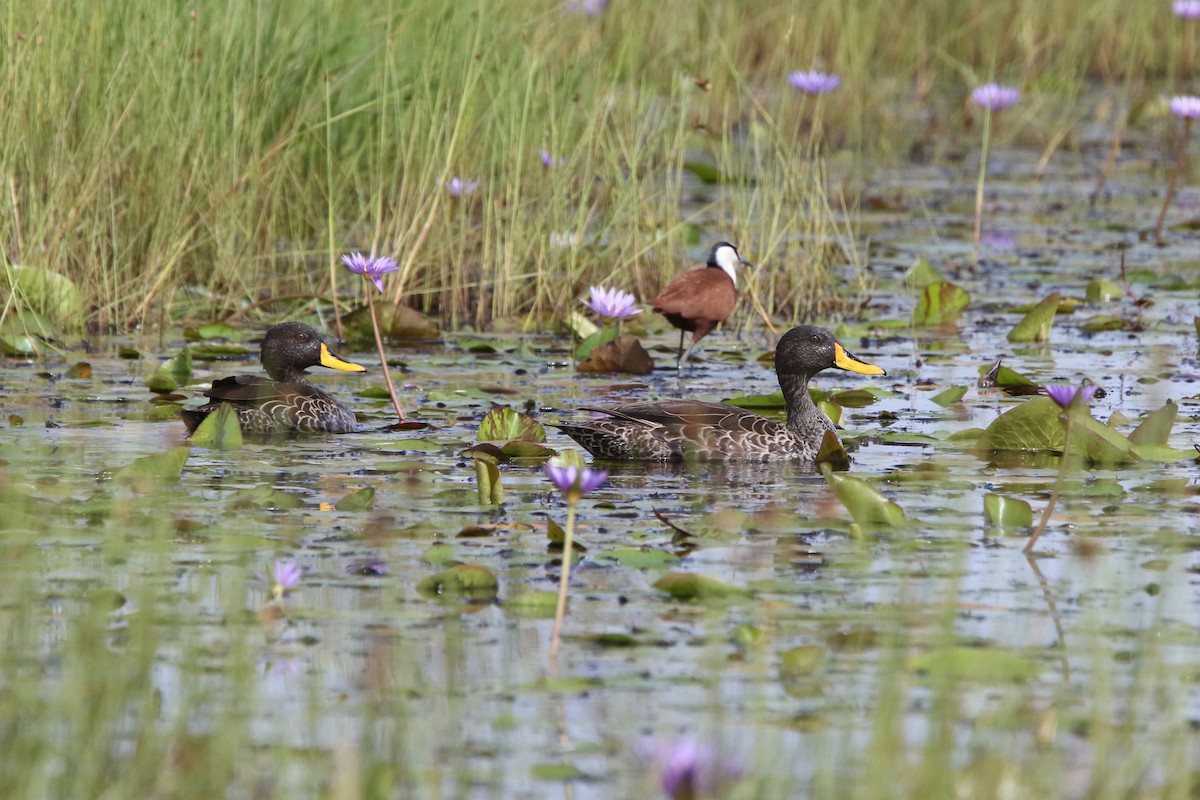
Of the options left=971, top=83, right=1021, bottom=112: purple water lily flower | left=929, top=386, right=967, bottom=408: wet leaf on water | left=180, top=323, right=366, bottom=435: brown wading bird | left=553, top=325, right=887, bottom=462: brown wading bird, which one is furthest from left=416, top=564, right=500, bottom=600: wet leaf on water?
left=971, top=83, right=1021, bottom=112: purple water lily flower

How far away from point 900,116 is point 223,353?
365 inches

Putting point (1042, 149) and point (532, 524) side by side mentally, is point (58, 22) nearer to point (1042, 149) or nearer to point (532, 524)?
point (532, 524)

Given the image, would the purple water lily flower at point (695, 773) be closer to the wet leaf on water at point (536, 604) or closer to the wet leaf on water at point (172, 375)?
the wet leaf on water at point (536, 604)

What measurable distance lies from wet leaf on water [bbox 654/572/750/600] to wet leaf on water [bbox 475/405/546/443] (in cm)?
211

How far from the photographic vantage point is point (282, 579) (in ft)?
15.6

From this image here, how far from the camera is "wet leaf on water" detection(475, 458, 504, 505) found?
6.09 meters

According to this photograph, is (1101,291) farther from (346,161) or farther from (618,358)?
(346,161)

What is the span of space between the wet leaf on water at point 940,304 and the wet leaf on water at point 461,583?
538cm

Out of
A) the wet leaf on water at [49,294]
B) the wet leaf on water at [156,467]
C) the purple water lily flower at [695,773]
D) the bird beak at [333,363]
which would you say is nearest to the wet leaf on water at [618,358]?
the bird beak at [333,363]

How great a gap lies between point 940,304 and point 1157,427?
10.7 feet

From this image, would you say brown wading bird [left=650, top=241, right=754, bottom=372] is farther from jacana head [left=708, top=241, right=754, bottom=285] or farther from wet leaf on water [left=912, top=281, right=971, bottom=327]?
wet leaf on water [left=912, top=281, right=971, bottom=327]

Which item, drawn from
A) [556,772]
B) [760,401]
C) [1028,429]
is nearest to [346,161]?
[760,401]

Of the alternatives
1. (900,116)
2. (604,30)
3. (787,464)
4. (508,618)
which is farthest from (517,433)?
(900,116)

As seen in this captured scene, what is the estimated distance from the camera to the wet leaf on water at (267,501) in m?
5.95
